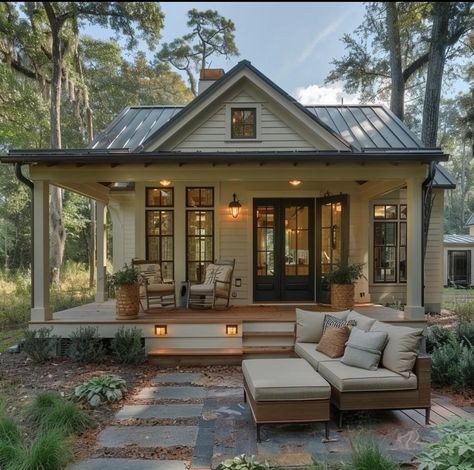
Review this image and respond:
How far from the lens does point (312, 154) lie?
18.8 feet

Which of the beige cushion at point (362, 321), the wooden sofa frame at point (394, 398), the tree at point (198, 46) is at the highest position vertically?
the tree at point (198, 46)

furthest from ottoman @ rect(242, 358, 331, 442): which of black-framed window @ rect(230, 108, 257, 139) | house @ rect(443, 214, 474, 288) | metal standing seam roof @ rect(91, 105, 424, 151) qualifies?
house @ rect(443, 214, 474, 288)

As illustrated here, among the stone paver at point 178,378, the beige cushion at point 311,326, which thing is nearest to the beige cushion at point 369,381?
the beige cushion at point 311,326

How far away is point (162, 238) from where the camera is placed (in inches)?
314

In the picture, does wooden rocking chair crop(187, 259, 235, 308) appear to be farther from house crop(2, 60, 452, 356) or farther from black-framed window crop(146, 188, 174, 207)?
black-framed window crop(146, 188, 174, 207)

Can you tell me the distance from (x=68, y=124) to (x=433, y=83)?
15256 mm

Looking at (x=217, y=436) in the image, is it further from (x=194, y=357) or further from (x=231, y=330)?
(x=231, y=330)

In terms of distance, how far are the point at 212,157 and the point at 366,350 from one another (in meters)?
3.38

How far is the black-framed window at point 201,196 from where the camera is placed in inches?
314

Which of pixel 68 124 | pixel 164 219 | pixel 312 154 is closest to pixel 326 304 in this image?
pixel 312 154

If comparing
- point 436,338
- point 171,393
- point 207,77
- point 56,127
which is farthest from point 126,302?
A: point 56,127

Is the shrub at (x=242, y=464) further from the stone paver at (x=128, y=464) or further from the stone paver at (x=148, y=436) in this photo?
the stone paver at (x=148, y=436)

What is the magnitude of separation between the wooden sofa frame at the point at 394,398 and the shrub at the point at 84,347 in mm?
3496

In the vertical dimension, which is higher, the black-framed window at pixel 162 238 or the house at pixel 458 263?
the black-framed window at pixel 162 238
